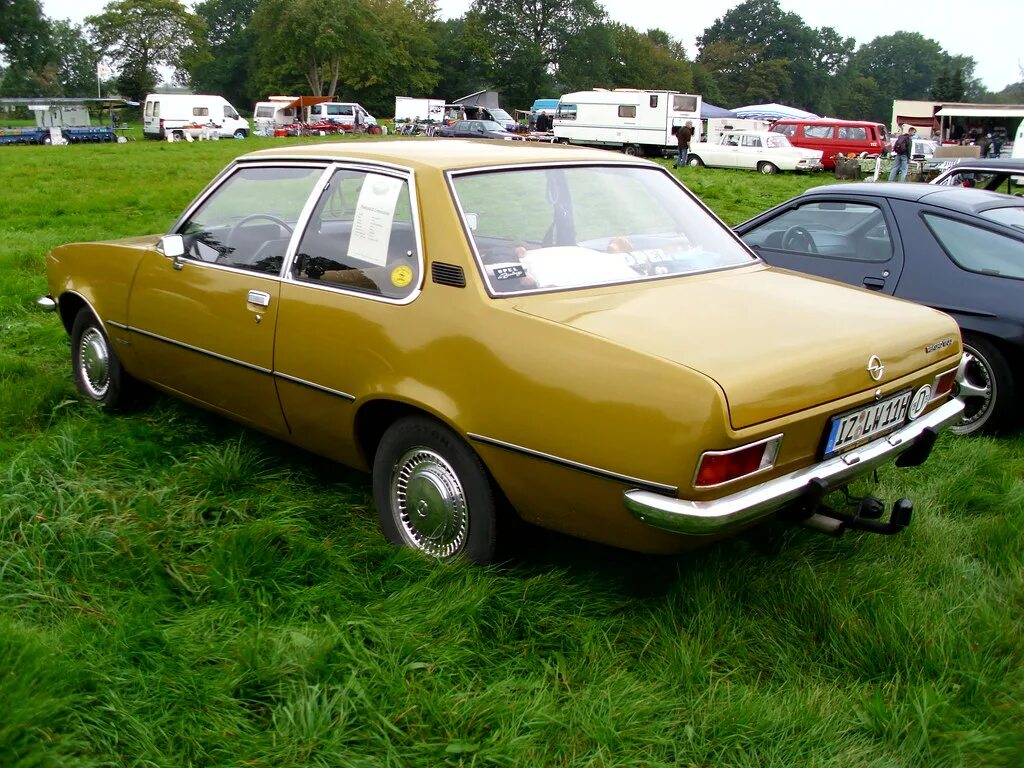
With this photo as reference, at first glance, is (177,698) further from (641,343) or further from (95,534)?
(641,343)

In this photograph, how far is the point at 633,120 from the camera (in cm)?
3638

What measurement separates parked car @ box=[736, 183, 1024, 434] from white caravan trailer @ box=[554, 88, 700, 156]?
30059 mm

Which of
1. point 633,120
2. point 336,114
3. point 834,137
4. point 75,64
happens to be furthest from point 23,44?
point 834,137

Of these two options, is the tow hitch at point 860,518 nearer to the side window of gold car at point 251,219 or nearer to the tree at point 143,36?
the side window of gold car at point 251,219

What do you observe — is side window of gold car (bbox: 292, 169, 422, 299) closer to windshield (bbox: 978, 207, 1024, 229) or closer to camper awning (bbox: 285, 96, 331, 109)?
windshield (bbox: 978, 207, 1024, 229)

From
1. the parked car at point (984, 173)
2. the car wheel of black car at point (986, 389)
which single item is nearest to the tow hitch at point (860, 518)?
the car wheel of black car at point (986, 389)

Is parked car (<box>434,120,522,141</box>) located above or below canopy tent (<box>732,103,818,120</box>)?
below

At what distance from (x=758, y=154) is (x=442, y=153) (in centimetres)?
2716

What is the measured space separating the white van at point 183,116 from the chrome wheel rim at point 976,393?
42.8 metres

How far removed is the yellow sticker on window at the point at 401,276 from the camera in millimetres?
3303

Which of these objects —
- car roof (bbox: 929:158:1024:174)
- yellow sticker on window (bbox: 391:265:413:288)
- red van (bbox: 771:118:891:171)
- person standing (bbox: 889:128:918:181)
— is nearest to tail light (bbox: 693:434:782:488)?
yellow sticker on window (bbox: 391:265:413:288)

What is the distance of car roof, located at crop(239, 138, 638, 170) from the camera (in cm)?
355

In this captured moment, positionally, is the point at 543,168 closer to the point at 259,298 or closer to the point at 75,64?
the point at 259,298

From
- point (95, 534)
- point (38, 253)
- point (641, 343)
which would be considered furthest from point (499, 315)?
point (38, 253)
